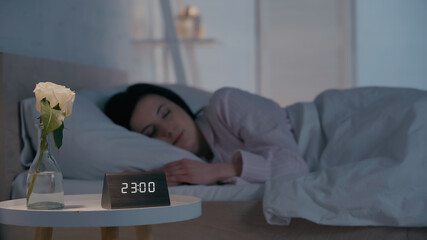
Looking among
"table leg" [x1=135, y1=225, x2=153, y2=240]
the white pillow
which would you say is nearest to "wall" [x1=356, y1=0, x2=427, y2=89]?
the white pillow

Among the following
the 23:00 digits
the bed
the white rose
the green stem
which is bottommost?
the bed

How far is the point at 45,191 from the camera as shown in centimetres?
120

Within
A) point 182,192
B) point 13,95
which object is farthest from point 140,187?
point 13,95

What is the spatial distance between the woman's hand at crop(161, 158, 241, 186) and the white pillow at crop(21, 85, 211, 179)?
6 cm

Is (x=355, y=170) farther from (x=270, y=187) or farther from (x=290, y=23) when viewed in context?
(x=290, y=23)

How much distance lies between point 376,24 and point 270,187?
281 centimetres

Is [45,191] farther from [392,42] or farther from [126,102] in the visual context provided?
[392,42]

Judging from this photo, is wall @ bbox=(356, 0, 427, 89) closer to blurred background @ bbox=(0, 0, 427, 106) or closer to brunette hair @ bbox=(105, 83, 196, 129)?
blurred background @ bbox=(0, 0, 427, 106)

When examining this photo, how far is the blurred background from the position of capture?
4.09 metres

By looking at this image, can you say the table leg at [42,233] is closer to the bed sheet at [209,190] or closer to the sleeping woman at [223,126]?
the bed sheet at [209,190]

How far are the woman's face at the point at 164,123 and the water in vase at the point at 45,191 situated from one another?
2.93ft

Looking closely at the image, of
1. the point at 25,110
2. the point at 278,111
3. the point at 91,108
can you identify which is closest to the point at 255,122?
the point at 278,111

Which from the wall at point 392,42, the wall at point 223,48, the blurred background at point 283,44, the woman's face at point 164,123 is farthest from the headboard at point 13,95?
the wall at point 392,42

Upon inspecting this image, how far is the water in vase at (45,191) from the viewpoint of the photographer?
47.1 inches
